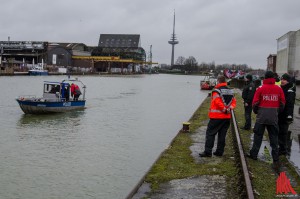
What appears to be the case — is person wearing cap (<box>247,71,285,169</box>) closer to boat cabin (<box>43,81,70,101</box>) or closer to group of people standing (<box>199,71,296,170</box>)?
group of people standing (<box>199,71,296,170</box>)

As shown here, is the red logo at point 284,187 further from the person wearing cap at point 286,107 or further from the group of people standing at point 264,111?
the person wearing cap at point 286,107

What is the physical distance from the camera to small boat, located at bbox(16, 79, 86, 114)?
2348cm

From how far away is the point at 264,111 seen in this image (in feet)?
29.1

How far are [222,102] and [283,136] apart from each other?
1.97 meters

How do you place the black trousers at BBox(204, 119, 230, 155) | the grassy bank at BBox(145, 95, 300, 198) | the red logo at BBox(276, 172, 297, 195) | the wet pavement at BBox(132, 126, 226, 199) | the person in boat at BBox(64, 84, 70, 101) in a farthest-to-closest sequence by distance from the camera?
the person in boat at BBox(64, 84, 70, 101), the black trousers at BBox(204, 119, 230, 155), the grassy bank at BBox(145, 95, 300, 198), the wet pavement at BBox(132, 126, 226, 199), the red logo at BBox(276, 172, 297, 195)

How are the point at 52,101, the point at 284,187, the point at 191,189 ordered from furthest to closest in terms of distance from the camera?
the point at 52,101
the point at 191,189
the point at 284,187

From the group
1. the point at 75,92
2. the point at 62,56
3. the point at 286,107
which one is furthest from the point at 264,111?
the point at 62,56

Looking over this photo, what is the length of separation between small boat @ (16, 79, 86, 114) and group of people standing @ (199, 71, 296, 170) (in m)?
15.4

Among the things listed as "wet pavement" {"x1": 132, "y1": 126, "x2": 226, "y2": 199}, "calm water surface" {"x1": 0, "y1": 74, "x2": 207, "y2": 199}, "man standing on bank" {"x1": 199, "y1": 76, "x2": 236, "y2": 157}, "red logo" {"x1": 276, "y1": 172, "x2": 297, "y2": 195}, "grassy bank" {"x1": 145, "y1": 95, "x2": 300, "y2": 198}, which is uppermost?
"man standing on bank" {"x1": 199, "y1": 76, "x2": 236, "y2": 157}

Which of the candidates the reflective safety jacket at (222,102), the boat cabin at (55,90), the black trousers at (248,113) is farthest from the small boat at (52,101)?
the reflective safety jacket at (222,102)

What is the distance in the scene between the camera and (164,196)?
7.39 m

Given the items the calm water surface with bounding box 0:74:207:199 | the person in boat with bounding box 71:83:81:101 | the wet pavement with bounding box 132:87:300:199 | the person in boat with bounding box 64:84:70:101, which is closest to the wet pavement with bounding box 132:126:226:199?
the wet pavement with bounding box 132:87:300:199

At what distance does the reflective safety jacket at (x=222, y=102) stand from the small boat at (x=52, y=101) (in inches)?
630

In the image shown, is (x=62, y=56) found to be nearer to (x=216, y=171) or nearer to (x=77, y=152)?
(x=77, y=152)
